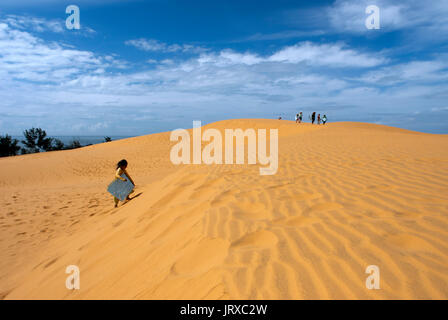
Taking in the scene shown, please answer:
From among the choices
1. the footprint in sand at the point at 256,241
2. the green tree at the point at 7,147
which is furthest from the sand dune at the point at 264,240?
the green tree at the point at 7,147

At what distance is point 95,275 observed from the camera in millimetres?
2746

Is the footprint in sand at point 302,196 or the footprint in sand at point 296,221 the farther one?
the footprint in sand at point 302,196

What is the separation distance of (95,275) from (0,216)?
588cm

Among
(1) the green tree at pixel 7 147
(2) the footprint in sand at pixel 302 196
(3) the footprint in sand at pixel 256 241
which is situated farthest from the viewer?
(1) the green tree at pixel 7 147

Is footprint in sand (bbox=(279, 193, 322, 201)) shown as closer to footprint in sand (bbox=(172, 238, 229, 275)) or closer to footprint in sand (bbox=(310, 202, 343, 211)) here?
footprint in sand (bbox=(310, 202, 343, 211))

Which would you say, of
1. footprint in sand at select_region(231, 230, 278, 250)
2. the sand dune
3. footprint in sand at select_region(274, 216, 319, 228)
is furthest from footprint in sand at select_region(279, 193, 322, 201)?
footprint in sand at select_region(231, 230, 278, 250)

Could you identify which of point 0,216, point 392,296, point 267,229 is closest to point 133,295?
→ point 267,229

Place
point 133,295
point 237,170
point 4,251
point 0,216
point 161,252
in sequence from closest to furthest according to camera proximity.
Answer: point 133,295 < point 161,252 < point 4,251 < point 237,170 < point 0,216

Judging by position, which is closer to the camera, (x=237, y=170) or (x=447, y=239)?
(x=447, y=239)

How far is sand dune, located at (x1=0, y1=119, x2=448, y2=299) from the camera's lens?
6.11 feet

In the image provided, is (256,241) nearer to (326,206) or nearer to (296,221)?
(296,221)

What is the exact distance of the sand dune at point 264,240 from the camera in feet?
6.11

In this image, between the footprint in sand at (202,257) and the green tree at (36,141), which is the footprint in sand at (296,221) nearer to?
the footprint in sand at (202,257)

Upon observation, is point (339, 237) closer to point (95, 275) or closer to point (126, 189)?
point (95, 275)
